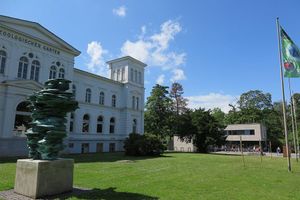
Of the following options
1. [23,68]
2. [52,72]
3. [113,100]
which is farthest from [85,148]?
[23,68]

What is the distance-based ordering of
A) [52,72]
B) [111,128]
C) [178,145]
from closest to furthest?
[52,72] < [111,128] < [178,145]

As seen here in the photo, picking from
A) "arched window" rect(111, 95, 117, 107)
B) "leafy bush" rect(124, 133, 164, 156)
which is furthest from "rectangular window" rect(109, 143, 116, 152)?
"leafy bush" rect(124, 133, 164, 156)

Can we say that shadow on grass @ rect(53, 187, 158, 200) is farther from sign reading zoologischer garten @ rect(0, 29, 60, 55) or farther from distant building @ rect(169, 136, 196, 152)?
distant building @ rect(169, 136, 196, 152)

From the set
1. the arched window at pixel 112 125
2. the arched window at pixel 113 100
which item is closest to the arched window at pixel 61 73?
the arched window at pixel 113 100

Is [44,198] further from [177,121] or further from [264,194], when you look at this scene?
[177,121]

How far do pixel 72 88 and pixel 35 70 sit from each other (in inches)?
292

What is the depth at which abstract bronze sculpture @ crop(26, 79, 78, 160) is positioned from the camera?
9.35 m

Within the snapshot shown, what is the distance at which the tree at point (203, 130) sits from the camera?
43.7 metres

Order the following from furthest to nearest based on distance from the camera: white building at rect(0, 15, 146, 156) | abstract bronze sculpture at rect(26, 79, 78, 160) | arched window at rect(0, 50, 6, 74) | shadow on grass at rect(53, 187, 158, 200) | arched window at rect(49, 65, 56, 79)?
arched window at rect(49, 65, 56, 79), arched window at rect(0, 50, 6, 74), white building at rect(0, 15, 146, 156), abstract bronze sculpture at rect(26, 79, 78, 160), shadow on grass at rect(53, 187, 158, 200)

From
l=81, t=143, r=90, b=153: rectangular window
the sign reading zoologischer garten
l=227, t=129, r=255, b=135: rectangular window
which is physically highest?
the sign reading zoologischer garten

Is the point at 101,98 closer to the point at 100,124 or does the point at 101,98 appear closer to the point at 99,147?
the point at 100,124

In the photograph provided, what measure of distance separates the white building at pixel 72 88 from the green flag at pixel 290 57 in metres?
24.4

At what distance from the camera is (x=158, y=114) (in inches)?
2263

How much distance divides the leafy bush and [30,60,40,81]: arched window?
45.2 ft
